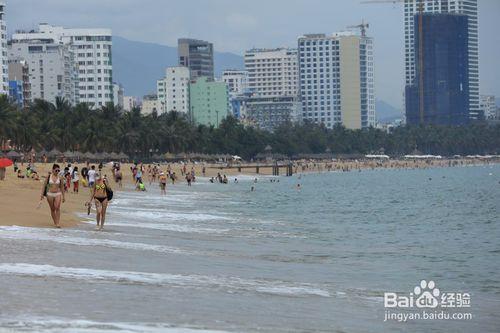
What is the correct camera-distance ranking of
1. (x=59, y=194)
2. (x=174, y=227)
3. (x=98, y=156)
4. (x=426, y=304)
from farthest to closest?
(x=98, y=156) < (x=174, y=227) < (x=59, y=194) < (x=426, y=304)

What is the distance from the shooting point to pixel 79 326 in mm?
13828

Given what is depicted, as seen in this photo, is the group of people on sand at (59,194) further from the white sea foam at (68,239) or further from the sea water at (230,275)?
the white sea foam at (68,239)

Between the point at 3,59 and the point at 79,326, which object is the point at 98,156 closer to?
the point at 3,59

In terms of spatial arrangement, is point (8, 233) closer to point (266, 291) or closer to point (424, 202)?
point (266, 291)

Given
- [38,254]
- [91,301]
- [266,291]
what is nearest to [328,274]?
[266,291]

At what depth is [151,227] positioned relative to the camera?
3431 cm

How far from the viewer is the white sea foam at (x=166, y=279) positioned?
60.3ft

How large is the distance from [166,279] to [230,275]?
2090 millimetres

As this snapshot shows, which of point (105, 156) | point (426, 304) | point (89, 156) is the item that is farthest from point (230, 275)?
point (105, 156)

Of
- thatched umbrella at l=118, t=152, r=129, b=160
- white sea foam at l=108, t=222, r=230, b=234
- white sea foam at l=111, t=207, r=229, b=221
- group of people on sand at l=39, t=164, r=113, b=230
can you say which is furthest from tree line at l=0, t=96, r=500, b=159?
group of people on sand at l=39, t=164, r=113, b=230

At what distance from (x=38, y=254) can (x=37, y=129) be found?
336ft

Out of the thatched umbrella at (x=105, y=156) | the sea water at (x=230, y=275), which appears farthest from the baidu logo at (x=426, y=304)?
the thatched umbrella at (x=105, y=156)

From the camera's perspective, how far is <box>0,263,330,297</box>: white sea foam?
18.4 metres

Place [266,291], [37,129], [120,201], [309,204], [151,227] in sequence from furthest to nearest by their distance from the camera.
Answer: [37,129]
[309,204]
[120,201]
[151,227]
[266,291]
